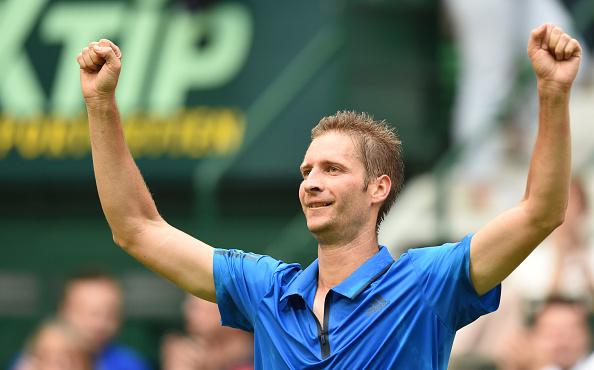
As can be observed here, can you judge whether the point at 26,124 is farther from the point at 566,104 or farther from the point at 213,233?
the point at 566,104

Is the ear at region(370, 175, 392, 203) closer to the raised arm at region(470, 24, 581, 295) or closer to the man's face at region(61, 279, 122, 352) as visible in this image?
the raised arm at region(470, 24, 581, 295)

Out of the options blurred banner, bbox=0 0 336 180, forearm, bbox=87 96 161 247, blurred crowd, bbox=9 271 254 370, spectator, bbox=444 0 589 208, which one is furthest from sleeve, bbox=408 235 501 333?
blurred banner, bbox=0 0 336 180

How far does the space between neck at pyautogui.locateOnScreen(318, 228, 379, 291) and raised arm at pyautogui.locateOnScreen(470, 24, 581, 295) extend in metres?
0.50

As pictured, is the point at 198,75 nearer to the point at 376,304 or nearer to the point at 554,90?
the point at 376,304

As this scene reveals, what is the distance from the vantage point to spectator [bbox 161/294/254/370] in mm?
5805

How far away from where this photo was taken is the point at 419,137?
32.5 ft

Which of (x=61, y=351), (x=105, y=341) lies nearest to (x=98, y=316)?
(x=105, y=341)

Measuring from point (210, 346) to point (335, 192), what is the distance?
10.2 ft

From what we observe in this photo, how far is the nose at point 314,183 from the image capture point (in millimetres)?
3203

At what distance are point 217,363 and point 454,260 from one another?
3.21m

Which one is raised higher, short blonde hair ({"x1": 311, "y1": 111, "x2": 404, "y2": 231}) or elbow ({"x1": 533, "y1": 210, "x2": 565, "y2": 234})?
short blonde hair ({"x1": 311, "y1": 111, "x2": 404, "y2": 231})

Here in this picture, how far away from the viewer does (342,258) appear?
3264 millimetres

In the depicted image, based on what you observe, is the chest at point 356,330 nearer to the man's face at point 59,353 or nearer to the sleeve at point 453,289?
the sleeve at point 453,289

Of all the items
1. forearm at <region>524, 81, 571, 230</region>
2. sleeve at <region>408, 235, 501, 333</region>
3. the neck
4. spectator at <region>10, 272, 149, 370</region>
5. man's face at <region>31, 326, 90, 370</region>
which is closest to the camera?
forearm at <region>524, 81, 571, 230</region>
